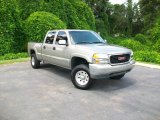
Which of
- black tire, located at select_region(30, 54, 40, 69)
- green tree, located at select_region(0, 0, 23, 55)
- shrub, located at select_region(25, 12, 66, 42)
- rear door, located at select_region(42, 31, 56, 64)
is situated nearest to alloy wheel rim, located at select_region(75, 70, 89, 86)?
rear door, located at select_region(42, 31, 56, 64)

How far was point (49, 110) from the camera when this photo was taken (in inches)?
242

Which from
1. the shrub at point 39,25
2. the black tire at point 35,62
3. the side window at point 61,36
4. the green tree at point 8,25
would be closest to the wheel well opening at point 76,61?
the side window at point 61,36

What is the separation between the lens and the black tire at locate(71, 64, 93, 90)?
25.8 ft

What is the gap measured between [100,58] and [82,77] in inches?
39.3

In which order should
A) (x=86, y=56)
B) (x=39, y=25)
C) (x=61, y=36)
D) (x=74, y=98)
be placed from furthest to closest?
(x=39, y=25) < (x=61, y=36) < (x=86, y=56) < (x=74, y=98)

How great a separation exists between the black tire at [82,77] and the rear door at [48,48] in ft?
6.07

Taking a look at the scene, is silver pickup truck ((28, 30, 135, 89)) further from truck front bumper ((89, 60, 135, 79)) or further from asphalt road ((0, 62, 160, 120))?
asphalt road ((0, 62, 160, 120))

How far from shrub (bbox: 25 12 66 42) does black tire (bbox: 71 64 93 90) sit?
9.63m

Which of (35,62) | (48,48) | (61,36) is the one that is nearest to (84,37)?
(61,36)

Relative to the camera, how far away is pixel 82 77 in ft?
26.4

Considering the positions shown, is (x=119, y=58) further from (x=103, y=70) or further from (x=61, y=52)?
(x=61, y=52)

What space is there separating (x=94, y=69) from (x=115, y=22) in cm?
4723

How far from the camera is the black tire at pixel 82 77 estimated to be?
25.8 ft

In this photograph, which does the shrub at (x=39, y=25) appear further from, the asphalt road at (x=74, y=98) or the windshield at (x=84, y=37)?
the windshield at (x=84, y=37)
